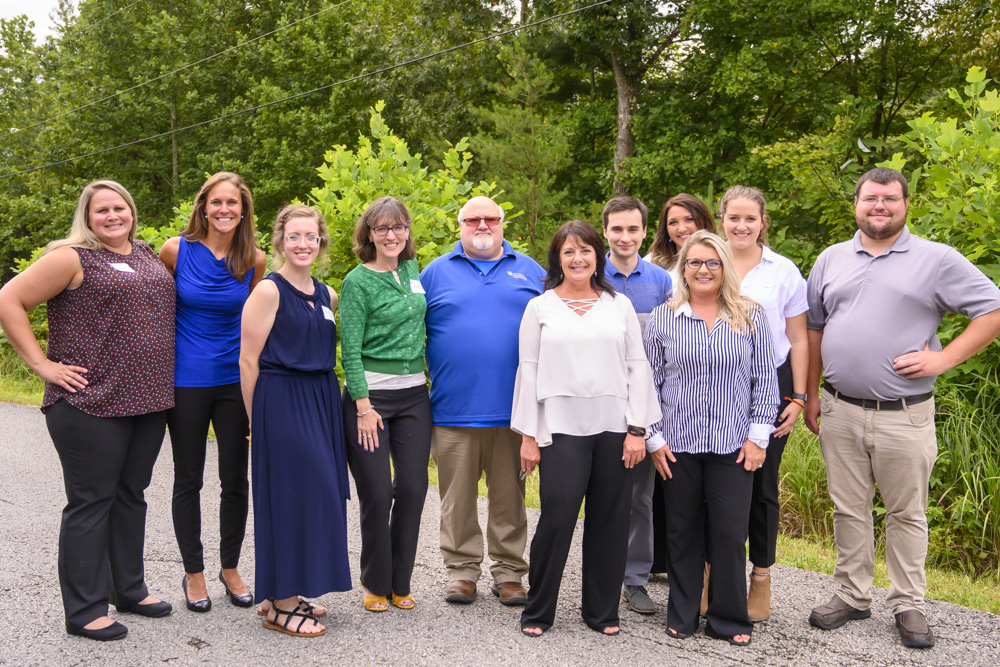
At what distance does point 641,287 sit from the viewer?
4539 mm

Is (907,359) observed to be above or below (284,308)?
below

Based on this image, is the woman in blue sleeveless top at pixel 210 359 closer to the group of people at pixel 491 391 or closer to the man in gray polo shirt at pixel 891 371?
the group of people at pixel 491 391

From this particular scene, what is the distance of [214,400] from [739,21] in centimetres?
1846

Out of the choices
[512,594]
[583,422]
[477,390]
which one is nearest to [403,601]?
[512,594]

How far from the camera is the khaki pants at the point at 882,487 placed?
408cm

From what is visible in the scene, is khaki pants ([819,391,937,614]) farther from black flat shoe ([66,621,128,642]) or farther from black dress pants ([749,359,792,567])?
black flat shoe ([66,621,128,642])

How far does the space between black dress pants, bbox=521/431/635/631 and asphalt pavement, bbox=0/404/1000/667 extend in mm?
178

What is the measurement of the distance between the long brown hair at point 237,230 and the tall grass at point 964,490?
14.6 ft

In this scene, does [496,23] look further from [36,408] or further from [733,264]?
[733,264]

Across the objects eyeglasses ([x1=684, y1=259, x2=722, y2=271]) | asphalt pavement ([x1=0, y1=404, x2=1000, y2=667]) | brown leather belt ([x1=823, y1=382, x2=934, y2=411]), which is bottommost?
asphalt pavement ([x1=0, y1=404, x2=1000, y2=667])

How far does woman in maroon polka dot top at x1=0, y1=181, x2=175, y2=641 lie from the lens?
387 centimetres

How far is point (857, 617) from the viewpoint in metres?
4.25

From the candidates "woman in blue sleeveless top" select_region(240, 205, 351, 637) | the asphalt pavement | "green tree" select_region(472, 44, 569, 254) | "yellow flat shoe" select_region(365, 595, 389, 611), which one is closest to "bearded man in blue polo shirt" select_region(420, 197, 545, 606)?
the asphalt pavement

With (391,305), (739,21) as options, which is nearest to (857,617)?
(391,305)
